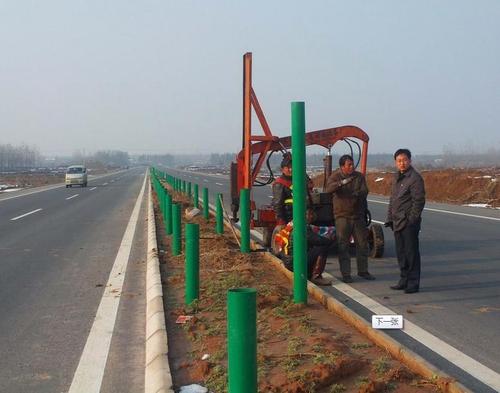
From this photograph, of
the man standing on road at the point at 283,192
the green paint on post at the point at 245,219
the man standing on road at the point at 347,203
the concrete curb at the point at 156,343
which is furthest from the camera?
the green paint on post at the point at 245,219

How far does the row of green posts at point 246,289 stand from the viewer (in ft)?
11.4

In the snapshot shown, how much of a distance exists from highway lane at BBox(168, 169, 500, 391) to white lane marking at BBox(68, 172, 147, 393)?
294 cm

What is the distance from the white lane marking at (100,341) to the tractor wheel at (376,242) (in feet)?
13.9

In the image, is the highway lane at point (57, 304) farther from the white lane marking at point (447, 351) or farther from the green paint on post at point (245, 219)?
the white lane marking at point (447, 351)

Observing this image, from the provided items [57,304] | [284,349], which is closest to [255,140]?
[57,304]

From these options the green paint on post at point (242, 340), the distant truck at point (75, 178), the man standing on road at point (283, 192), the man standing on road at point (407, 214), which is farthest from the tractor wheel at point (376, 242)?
the distant truck at point (75, 178)

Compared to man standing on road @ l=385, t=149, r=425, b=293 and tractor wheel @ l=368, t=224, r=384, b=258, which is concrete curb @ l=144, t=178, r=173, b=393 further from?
tractor wheel @ l=368, t=224, r=384, b=258

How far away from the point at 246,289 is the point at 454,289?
4.82 metres

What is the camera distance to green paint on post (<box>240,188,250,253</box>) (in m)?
10.0

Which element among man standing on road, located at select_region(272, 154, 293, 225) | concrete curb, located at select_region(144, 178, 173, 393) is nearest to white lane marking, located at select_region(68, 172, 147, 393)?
concrete curb, located at select_region(144, 178, 173, 393)

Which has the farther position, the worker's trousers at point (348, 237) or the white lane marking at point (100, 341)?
the worker's trousers at point (348, 237)

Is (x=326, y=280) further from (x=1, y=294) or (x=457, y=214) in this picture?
(x=457, y=214)

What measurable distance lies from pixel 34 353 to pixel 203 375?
1.85 meters

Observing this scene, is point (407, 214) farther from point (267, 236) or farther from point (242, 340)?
point (267, 236)
